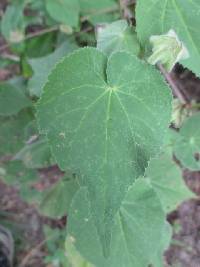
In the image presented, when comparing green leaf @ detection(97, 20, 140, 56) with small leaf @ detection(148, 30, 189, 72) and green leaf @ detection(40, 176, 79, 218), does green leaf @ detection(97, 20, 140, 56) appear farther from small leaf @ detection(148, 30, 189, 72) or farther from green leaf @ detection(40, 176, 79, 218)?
green leaf @ detection(40, 176, 79, 218)

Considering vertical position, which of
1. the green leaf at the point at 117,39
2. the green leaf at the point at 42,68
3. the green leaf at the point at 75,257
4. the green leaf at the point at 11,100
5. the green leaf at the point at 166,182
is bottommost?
the green leaf at the point at 75,257

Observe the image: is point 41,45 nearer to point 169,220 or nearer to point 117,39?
point 169,220

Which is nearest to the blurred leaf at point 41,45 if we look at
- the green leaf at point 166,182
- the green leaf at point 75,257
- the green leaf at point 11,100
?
the green leaf at point 11,100

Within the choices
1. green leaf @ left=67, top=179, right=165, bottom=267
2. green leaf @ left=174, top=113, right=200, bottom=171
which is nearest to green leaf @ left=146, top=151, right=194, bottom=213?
green leaf @ left=174, top=113, right=200, bottom=171

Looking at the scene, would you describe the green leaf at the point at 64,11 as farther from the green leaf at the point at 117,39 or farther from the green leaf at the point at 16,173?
the green leaf at the point at 117,39

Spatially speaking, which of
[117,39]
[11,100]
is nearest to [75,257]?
[11,100]

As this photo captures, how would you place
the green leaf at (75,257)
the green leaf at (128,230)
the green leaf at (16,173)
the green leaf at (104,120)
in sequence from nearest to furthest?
the green leaf at (104,120) < the green leaf at (128,230) < the green leaf at (75,257) < the green leaf at (16,173)

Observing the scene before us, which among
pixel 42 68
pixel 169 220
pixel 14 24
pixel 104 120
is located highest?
pixel 104 120
